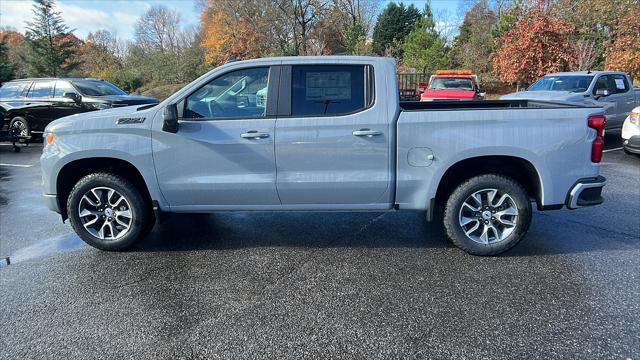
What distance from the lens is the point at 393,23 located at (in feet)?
148

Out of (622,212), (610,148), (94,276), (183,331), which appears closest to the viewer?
(183,331)

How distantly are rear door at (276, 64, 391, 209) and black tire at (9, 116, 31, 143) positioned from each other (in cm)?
1121

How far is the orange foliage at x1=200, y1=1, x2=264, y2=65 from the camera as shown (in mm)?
38750

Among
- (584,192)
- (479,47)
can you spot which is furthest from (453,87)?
(479,47)

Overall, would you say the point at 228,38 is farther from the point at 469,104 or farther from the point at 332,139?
the point at 332,139

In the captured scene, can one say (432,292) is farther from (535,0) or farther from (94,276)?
(535,0)

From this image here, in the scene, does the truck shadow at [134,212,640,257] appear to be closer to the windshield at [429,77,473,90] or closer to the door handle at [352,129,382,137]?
the door handle at [352,129,382,137]

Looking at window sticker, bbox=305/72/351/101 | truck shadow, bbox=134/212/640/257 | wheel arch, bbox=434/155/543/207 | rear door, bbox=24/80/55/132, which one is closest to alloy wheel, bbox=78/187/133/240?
truck shadow, bbox=134/212/640/257

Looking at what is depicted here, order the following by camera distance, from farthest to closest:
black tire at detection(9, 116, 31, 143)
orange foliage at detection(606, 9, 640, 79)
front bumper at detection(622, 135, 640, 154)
Result: orange foliage at detection(606, 9, 640, 79) < black tire at detection(9, 116, 31, 143) < front bumper at detection(622, 135, 640, 154)

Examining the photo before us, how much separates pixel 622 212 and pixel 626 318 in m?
2.90

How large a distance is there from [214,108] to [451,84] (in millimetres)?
13360

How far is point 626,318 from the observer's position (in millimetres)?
3027

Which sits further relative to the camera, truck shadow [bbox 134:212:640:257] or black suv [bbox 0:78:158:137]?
black suv [bbox 0:78:158:137]

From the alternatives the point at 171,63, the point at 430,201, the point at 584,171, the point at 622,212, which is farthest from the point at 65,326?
the point at 171,63
